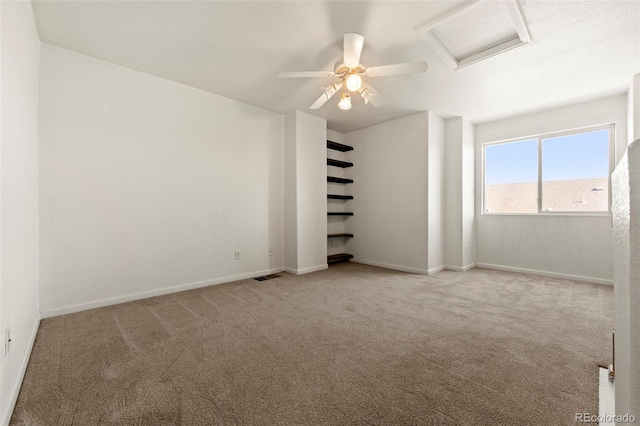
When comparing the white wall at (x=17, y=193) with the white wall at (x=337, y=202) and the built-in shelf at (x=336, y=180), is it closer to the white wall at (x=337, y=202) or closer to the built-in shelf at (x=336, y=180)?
the built-in shelf at (x=336, y=180)

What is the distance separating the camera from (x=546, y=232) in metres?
4.12

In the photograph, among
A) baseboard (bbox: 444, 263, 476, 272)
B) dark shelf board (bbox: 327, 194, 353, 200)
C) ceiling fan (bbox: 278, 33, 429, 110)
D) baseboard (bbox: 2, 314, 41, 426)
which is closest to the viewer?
baseboard (bbox: 2, 314, 41, 426)

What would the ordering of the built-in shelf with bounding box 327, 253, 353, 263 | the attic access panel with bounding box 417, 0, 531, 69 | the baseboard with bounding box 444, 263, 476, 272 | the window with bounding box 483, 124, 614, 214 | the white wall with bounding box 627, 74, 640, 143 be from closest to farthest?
the attic access panel with bounding box 417, 0, 531, 69 → the white wall with bounding box 627, 74, 640, 143 → the window with bounding box 483, 124, 614, 214 → the baseboard with bounding box 444, 263, 476, 272 → the built-in shelf with bounding box 327, 253, 353, 263

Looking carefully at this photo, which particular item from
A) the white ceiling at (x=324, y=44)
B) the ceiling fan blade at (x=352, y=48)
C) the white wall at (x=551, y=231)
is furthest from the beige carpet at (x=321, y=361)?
the white ceiling at (x=324, y=44)

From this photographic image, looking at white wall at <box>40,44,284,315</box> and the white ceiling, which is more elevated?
the white ceiling

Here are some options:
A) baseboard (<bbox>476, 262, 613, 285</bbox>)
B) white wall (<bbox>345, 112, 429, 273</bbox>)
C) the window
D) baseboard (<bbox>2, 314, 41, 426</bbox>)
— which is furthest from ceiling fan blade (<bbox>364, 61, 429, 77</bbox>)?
baseboard (<bbox>476, 262, 613, 285</bbox>)

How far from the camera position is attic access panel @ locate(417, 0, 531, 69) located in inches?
79.7

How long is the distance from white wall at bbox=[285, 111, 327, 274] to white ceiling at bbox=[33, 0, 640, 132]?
702 millimetres

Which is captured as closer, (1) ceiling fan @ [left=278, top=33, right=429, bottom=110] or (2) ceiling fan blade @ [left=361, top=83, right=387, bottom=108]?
(1) ceiling fan @ [left=278, top=33, right=429, bottom=110]

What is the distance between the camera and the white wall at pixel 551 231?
3.65m

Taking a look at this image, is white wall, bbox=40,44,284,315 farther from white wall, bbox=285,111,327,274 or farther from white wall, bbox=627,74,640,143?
white wall, bbox=627,74,640,143

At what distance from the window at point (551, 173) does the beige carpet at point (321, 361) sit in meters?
1.63

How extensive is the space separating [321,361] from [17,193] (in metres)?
2.15

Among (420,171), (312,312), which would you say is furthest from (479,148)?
(312,312)
